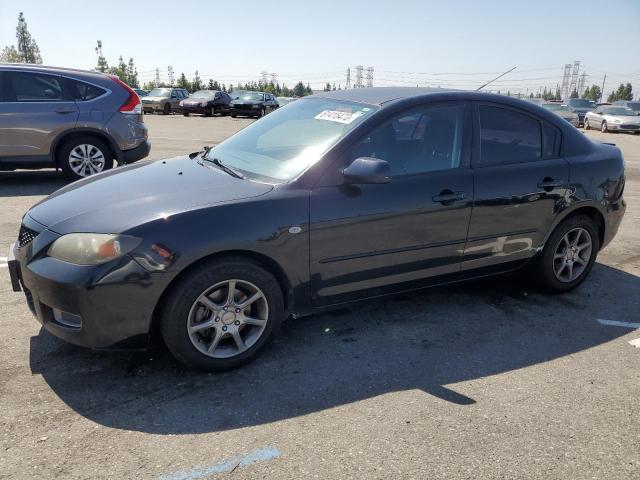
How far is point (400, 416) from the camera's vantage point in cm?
280

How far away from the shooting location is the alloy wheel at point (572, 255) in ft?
14.6

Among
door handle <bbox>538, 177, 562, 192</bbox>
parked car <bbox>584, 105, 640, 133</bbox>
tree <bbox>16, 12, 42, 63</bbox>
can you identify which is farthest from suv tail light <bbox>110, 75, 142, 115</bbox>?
tree <bbox>16, 12, 42, 63</bbox>

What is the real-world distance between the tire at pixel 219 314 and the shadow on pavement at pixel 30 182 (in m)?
5.65

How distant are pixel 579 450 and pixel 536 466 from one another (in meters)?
0.29

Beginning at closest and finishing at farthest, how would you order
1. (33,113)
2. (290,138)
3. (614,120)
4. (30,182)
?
(290,138), (33,113), (30,182), (614,120)

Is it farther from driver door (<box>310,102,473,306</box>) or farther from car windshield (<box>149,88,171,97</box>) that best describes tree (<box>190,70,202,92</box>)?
driver door (<box>310,102,473,306</box>)

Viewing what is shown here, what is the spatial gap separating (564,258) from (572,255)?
0.33 ft

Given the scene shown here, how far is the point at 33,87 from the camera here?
25.3ft

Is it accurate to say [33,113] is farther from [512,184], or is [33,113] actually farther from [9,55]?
[9,55]

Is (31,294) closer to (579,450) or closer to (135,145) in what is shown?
(579,450)

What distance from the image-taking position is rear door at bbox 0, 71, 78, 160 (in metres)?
7.57

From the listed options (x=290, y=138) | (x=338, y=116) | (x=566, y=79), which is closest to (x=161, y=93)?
(x=290, y=138)

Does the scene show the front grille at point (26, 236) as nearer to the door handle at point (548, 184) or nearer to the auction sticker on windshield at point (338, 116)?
the auction sticker on windshield at point (338, 116)

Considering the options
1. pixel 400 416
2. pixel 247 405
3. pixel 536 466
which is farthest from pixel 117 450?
pixel 536 466
